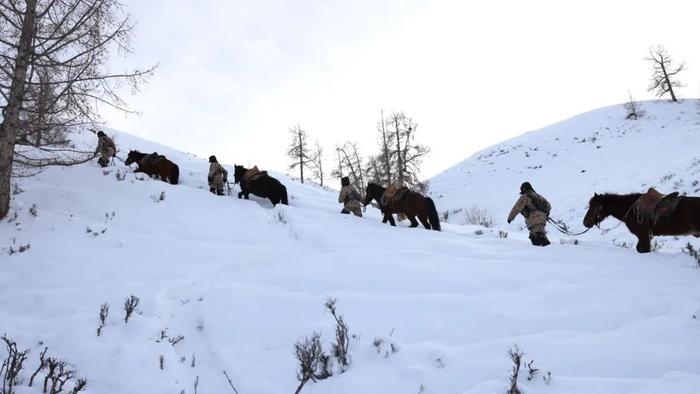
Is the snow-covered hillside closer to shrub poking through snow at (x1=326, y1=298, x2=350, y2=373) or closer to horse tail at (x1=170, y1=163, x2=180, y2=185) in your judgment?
shrub poking through snow at (x1=326, y1=298, x2=350, y2=373)

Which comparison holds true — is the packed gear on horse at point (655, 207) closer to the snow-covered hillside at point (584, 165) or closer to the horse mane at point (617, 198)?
the horse mane at point (617, 198)

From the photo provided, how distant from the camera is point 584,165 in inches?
1110

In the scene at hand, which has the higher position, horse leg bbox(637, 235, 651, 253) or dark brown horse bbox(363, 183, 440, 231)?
dark brown horse bbox(363, 183, 440, 231)

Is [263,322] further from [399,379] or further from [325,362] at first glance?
[399,379]

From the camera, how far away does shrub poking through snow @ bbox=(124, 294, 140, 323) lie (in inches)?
181

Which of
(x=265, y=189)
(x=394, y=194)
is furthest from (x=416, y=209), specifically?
(x=265, y=189)

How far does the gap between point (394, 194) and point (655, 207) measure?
5440 mm

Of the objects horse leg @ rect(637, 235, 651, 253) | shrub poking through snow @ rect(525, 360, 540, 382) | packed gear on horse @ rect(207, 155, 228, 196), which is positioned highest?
packed gear on horse @ rect(207, 155, 228, 196)

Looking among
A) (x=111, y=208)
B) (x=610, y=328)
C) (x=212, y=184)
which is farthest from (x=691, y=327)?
(x=212, y=184)

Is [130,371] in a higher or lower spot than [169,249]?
lower

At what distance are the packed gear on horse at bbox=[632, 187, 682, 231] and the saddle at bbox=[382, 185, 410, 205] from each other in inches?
197

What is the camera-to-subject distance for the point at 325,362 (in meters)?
3.79

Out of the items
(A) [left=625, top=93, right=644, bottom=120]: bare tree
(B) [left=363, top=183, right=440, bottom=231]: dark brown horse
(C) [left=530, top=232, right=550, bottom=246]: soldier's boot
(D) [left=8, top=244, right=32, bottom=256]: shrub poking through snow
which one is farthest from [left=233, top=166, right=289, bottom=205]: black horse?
(A) [left=625, top=93, right=644, bottom=120]: bare tree

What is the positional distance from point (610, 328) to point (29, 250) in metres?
8.21
